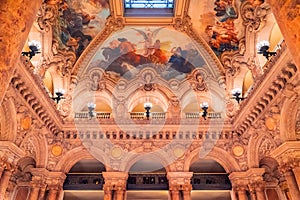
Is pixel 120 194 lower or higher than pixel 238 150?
lower

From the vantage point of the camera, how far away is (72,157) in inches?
430

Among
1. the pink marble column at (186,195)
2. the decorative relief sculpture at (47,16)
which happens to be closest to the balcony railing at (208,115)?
the pink marble column at (186,195)

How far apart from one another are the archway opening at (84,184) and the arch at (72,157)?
27.8 inches

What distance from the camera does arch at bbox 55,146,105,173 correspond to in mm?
10727

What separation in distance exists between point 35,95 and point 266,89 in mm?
6432

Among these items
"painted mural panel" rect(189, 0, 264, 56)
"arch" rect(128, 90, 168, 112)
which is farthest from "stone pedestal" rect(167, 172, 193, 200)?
"painted mural panel" rect(189, 0, 264, 56)

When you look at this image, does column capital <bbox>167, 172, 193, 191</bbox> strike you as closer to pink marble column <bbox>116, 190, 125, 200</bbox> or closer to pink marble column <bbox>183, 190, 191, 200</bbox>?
pink marble column <bbox>183, 190, 191, 200</bbox>

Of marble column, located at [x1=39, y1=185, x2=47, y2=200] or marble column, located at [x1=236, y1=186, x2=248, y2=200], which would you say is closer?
marble column, located at [x1=39, y1=185, x2=47, y2=200]

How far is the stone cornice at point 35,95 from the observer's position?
760 centimetres

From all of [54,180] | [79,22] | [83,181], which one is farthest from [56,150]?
[79,22]

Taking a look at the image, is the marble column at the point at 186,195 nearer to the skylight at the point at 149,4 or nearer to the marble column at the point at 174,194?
the marble column at the point at 174,194

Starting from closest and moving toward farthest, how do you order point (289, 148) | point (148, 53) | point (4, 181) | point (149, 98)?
point (289, 148), point (4, 181), point (148, 53), point (149, 98)

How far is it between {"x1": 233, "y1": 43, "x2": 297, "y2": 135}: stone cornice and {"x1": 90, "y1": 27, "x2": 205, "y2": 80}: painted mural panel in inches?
126

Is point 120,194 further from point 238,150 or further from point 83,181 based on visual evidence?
point 238,150
